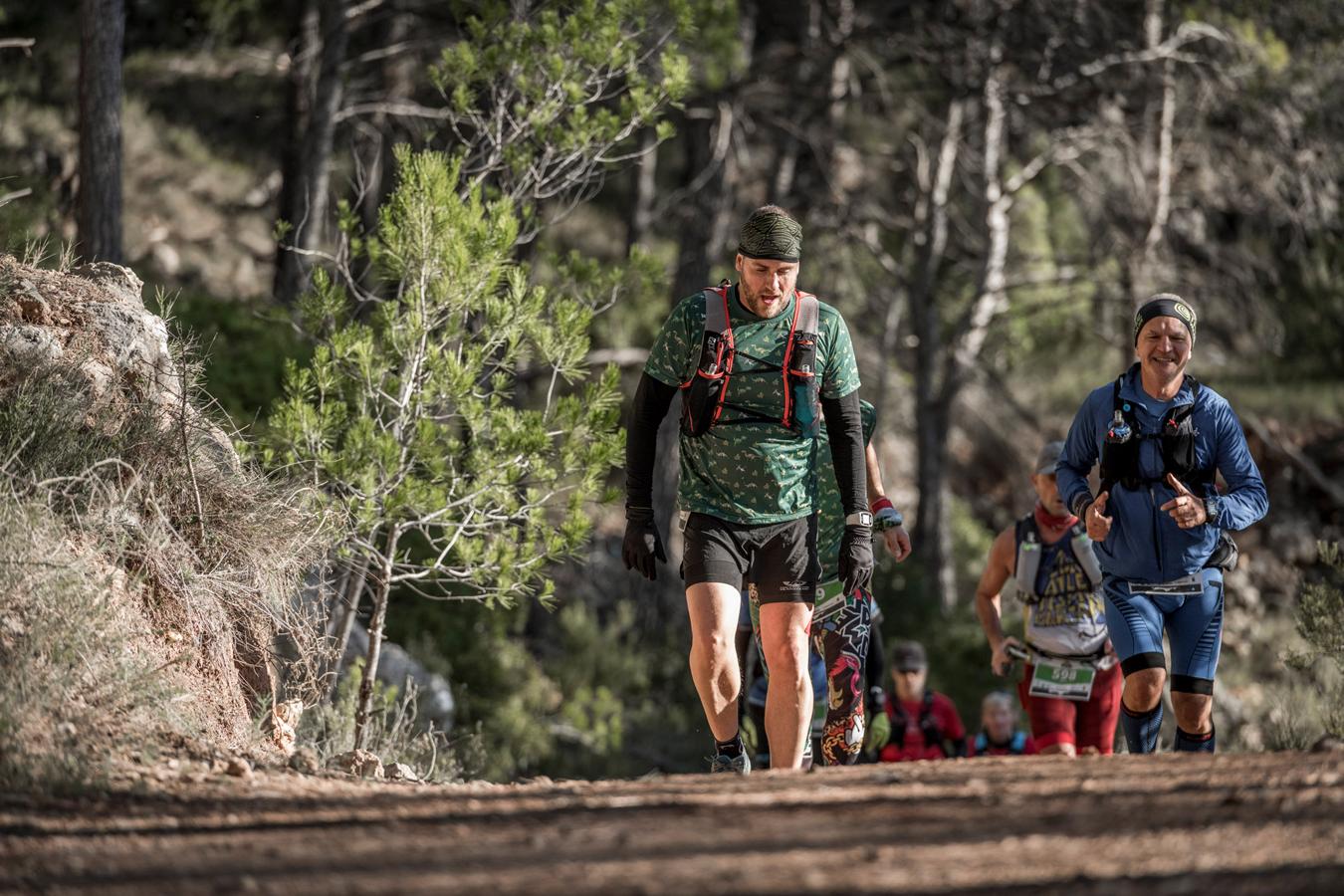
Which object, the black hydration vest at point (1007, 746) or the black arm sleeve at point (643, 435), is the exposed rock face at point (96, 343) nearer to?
the black arm sleeve at point (643, 435)

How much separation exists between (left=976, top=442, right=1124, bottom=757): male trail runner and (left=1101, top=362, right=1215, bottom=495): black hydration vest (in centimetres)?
119

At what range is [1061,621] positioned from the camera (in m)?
7.46

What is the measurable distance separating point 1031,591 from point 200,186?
733 inches

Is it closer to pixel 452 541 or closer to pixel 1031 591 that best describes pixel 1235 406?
pixel 1031 591

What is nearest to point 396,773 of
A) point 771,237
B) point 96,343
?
point 96,343

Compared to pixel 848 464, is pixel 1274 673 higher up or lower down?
lower down

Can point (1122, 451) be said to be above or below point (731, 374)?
below

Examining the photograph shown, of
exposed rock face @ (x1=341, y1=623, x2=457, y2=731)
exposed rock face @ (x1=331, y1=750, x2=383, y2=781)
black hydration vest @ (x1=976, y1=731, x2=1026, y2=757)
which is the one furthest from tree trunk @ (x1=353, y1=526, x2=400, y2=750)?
black hydration vest @ (x1=976, y1=731, x2=1026, y2=757)

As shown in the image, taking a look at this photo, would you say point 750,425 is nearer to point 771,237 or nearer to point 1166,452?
point 771,237

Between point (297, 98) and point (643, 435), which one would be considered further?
point (297, 98)

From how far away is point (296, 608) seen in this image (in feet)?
22.5

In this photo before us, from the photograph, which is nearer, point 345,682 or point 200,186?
point 345,682

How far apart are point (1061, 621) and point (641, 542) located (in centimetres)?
262

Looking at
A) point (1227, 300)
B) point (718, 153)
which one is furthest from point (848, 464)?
point (1227, 300)
